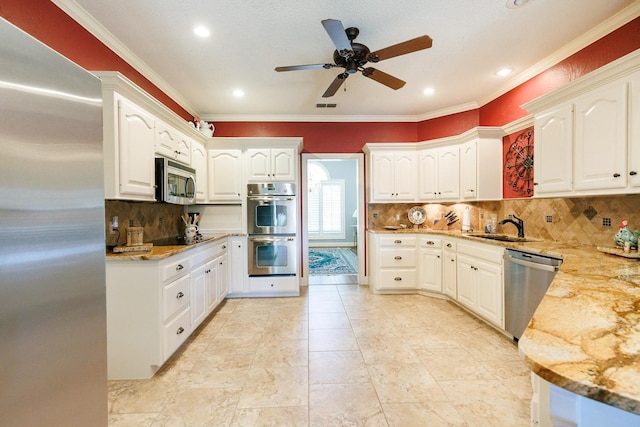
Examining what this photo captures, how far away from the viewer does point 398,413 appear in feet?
5.57

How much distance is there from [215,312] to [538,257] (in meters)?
3.44

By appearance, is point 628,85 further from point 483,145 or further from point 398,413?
point 398,413

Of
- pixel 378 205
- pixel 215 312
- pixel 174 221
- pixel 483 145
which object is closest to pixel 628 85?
pixel 483 145

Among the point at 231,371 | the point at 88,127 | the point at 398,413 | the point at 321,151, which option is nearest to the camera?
the point at 88,127

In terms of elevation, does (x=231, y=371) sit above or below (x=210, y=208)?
below

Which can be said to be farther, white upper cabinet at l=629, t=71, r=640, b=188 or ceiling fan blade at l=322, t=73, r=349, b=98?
ceiling fan blade at l=322, t=73, r=349, b=98

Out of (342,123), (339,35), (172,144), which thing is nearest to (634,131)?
(339,35)

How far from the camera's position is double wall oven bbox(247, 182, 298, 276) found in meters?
3.86

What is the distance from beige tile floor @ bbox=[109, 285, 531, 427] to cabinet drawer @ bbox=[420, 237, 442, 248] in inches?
37.2

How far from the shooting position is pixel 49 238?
79cm

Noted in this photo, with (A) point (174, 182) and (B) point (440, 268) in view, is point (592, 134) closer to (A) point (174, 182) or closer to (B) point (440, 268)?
(B) point (440, 268)

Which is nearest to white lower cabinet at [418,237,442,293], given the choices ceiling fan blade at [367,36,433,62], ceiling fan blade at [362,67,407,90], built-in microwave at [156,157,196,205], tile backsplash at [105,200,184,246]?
ceiling fan blade at [362,67,407,90]

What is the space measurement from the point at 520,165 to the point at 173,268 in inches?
153

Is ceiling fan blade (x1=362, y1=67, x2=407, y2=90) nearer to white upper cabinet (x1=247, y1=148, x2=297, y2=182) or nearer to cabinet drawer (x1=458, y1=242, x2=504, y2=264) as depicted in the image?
white upper cabinet (x1=247, y1=148, x2=297, y2=182)
